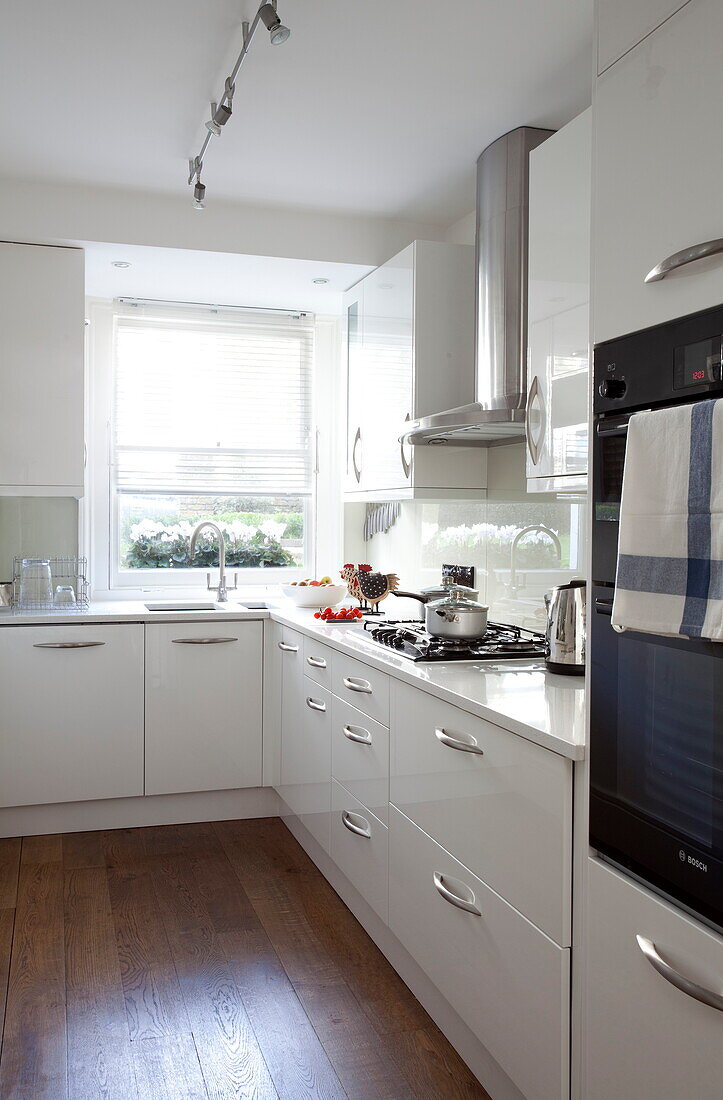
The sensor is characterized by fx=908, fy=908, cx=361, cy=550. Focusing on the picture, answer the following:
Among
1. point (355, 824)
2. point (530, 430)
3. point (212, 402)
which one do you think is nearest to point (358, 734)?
point (355, 824)

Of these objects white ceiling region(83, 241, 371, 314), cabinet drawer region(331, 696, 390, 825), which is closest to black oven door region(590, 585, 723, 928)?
cabinet drawer region(331, 696, 390, 825)

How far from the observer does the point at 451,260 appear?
3242 mm

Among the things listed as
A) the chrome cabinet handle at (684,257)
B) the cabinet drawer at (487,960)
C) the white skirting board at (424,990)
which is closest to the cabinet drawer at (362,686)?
the cabinet drawer at (487,960)

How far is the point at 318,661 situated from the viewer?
3.07m

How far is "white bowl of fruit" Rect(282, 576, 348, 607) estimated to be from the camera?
389cm

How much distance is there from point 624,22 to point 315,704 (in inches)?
88.3

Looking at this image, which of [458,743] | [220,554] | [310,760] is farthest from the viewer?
[220,554]

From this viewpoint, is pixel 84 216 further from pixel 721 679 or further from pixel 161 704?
pixel 721 679

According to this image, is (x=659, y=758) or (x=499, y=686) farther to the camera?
(x=499, y=686)

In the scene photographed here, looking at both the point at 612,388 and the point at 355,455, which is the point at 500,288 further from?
the point at 612,388

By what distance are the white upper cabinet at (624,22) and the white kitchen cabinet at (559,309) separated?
630 mm

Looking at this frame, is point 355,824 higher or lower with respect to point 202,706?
lower

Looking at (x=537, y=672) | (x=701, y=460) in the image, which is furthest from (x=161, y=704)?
(x=701, y=460)

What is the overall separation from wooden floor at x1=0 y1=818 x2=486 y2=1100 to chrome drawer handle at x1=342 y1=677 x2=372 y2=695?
74cm
